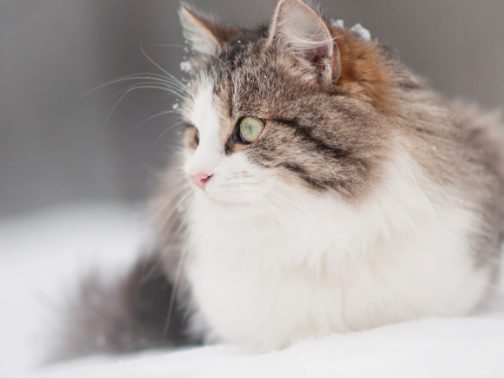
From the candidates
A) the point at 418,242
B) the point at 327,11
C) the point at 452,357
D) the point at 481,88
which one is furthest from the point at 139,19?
the point at 452,357

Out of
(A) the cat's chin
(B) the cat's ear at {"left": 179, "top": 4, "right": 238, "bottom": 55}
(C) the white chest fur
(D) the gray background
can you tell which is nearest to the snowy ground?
(C) the white chest fur

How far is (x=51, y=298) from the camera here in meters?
1.56

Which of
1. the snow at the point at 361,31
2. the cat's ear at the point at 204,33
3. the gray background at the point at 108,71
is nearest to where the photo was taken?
the snow at the point at 361,31

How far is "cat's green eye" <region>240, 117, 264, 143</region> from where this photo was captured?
0.92m

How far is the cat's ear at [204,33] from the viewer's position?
1140 mm

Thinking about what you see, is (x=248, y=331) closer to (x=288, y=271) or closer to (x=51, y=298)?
(x=288, y=271)

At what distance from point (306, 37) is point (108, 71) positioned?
5.14 feet

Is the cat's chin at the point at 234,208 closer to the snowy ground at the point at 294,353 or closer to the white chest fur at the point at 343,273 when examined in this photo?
the white chest fur at the point at 343,273

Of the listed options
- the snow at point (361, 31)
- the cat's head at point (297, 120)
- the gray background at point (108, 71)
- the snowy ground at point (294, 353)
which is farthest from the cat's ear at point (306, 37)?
the snowy ground at point (294, 353)

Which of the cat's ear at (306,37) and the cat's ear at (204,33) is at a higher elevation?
the cat's ear at (204,33)

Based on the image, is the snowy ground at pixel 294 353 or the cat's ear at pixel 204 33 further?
the cat's ear at pixel 204 33

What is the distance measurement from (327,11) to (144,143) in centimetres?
172

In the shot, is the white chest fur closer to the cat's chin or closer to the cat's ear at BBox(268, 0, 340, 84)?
the cat's chin

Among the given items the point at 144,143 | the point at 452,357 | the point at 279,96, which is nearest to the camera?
the point at 452,357
